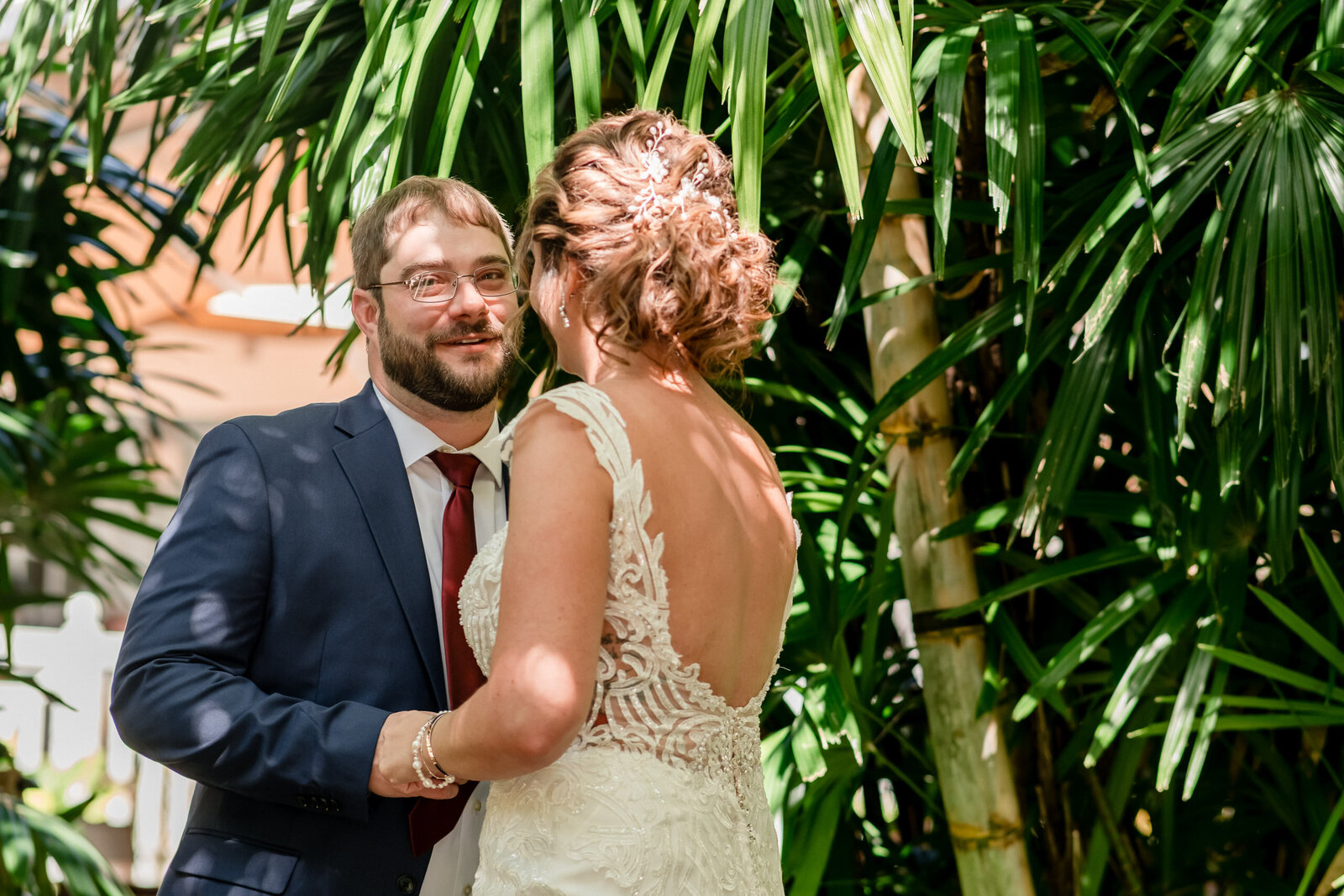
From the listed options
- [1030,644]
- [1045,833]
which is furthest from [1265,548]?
[1045,833]

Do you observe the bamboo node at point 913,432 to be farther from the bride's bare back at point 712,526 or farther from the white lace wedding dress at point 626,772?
the white lace wedding dress at point 626,772

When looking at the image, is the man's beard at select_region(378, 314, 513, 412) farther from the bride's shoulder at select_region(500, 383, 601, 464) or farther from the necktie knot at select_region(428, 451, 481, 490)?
the bride's shoulder at select_region(500, 383, 601, 464)

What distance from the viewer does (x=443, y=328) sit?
163cm

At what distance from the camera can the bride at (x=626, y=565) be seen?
114cm

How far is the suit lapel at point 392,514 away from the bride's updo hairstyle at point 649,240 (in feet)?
1.33

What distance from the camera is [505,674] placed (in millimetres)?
1122

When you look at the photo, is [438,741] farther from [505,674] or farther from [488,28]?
[488,28]

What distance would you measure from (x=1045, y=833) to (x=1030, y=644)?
0.35 m

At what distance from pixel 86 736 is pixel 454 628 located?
14.4ft

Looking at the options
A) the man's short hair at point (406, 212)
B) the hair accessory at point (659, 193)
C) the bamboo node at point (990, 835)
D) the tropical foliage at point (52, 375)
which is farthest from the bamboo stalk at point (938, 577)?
the tropical foliage at point (52, 375)

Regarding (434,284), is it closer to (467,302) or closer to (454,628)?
(467,302)

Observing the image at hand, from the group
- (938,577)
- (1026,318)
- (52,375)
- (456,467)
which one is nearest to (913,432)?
(938,577)

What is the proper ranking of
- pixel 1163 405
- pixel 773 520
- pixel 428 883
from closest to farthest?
pixel 773 520 < pixel 428 883 < pixel 1163 405

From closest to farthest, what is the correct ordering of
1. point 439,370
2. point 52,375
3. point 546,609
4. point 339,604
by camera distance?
point 546,609, point 339,604, point 439,370, point 52,375
